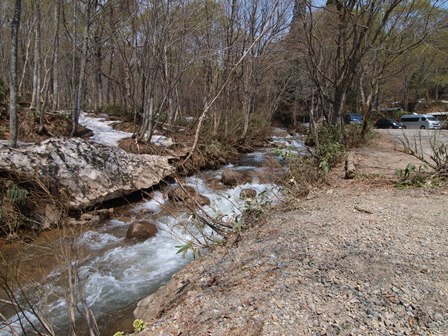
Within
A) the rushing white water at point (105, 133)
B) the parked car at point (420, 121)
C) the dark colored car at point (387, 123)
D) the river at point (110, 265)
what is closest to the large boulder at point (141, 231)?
the river at point (110, 265)

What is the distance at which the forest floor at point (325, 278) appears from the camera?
2.18 m

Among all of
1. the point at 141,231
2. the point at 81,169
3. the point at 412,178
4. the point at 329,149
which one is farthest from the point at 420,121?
the point at 81,169

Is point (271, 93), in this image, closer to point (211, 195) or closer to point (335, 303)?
point (211, 195)

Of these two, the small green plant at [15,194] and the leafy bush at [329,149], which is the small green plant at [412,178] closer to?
the leafy bush at [329,149]

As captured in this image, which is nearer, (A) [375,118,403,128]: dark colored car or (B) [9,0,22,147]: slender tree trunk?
(B) [9,0,22,147]: slender tree trunk

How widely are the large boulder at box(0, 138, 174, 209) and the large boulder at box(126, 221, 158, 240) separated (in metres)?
1.04

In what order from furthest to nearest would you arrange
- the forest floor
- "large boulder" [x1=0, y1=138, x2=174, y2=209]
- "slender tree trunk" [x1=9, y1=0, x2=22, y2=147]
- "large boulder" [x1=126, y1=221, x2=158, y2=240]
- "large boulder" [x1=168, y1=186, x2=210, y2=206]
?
"slender tree trunk" [x1=9, y1=0, x2=22, y2=147] → "large boulder" [x1=0, y1=138, x2=174, y2=209] → "large boulder" [x1=126, y1=221, x2=158, y2=240] → "large boulder" [x1=168, y1=186, x2=210, y2=206] → the forest floor

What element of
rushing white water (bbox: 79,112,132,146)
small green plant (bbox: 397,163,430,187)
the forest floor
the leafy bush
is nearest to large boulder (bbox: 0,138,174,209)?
rushing white water (bbox: 79,112,132,146)

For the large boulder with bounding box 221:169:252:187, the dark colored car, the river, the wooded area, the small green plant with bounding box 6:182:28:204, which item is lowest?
the river

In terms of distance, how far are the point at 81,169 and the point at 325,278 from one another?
6135 mm

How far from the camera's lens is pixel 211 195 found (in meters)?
8.27

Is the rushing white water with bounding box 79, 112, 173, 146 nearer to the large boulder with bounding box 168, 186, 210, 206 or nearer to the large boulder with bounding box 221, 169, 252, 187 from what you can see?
the large boulder with bounding box 221, 169, 252, 187

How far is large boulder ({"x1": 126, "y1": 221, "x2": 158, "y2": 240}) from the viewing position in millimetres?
5801

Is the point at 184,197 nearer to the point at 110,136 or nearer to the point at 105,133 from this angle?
the point at 110,136
